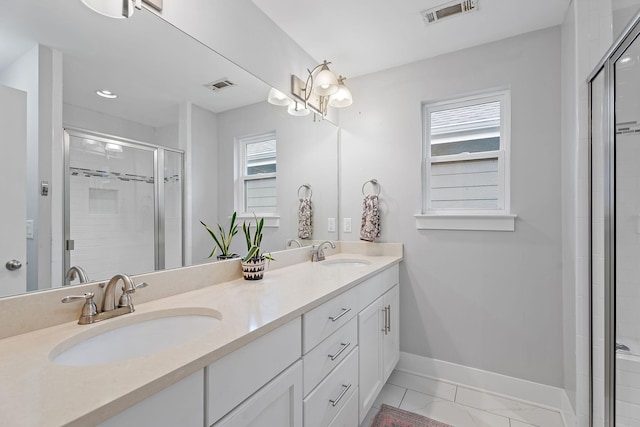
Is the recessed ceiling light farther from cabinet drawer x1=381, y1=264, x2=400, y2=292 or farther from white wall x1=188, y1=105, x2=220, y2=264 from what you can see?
cabinet drawer x1=381, y1=264, x2=400, y2=292

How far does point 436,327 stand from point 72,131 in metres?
2.34

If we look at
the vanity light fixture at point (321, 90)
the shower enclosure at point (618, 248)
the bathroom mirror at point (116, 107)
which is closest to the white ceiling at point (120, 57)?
the bathroom mirror at point (116, 107)

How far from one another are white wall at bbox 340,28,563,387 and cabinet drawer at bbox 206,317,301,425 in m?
1.49

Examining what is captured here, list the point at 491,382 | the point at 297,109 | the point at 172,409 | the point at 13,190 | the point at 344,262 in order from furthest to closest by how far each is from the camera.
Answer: the point at 344,262 < the point at 297,109 < the point at 491,382 < the point at 13,190 < the point at 172,409

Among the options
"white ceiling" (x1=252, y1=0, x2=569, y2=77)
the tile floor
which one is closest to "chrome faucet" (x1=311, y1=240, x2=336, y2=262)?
the tile floor

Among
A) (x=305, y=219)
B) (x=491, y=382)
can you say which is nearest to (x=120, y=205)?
(x=305, y=219)

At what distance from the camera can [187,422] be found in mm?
691

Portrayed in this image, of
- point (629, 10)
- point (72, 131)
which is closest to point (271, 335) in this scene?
point (72, 131)

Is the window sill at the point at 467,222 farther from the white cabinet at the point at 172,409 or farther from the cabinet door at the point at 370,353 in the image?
the white cabinet at the point at 172,409

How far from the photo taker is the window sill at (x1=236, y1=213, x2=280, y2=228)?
65.7 inches

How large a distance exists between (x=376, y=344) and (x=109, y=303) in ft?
4.60

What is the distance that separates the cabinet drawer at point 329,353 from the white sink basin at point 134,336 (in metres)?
0.40

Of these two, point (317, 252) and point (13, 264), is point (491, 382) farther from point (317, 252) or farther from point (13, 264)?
point (13, 264)

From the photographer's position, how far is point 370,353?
5.68 ft
